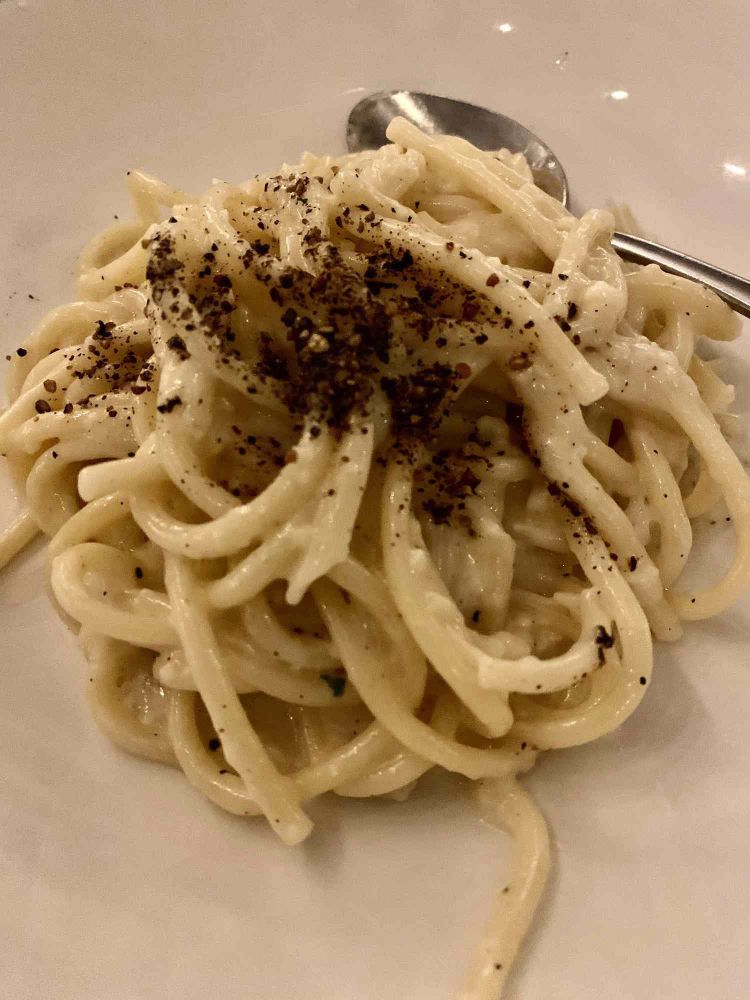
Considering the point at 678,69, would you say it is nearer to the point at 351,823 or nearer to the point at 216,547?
the point at 216,547

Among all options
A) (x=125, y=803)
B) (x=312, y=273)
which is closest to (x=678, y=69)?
(x=312, y=273)

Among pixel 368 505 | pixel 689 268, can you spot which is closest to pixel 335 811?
pixel 368 505

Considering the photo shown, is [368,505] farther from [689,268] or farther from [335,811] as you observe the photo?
[689,268]

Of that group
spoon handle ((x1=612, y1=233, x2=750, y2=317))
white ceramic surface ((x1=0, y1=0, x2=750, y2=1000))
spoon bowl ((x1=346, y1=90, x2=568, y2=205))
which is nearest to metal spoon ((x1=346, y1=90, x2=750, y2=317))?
spoon bowl ((x1=346, y1=90, x2=568, y2=205))

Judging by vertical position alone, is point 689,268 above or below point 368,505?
above

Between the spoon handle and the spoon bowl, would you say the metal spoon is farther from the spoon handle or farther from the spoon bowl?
the spoon handle

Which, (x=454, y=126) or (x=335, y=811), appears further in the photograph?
(x=454, y=126)
